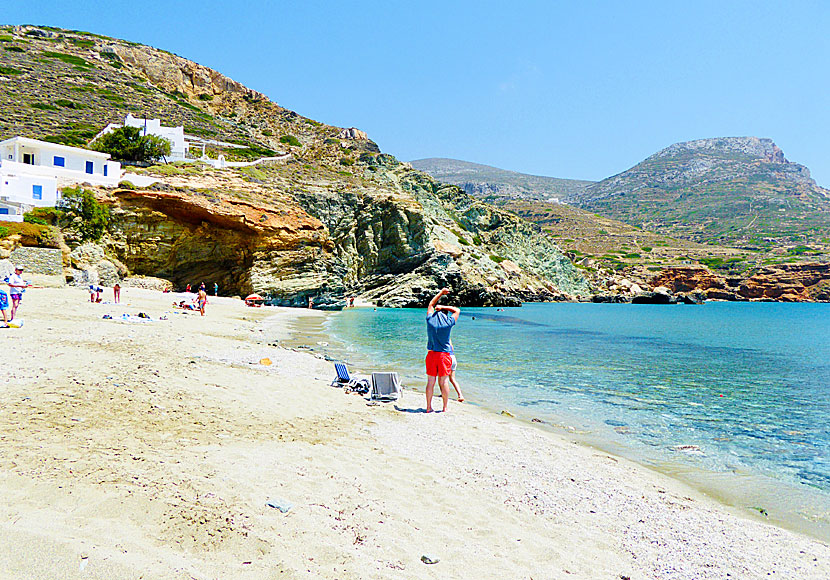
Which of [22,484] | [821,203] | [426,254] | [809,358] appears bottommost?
[809,358]

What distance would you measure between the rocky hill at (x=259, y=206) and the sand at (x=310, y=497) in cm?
3012

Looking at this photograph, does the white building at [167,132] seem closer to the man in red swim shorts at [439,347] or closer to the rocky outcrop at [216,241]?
the rocky outcrop at [216,241]

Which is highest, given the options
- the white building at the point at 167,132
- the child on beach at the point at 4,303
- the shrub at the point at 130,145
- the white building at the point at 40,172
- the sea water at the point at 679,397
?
the white building at the point at 167,132

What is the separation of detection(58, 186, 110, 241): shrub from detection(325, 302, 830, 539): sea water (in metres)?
23.3

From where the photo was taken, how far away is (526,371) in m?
15.5

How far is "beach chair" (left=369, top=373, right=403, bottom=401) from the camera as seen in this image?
30.6 ft

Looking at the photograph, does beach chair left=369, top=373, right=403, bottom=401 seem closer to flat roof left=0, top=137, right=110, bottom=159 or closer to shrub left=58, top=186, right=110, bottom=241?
shrub left=58, top=186, right=110, bottom=241

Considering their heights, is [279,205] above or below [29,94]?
below

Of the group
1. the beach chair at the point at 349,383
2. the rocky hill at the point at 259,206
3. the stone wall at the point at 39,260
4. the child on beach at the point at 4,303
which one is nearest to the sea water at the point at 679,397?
the beach chair at the point at 349,383

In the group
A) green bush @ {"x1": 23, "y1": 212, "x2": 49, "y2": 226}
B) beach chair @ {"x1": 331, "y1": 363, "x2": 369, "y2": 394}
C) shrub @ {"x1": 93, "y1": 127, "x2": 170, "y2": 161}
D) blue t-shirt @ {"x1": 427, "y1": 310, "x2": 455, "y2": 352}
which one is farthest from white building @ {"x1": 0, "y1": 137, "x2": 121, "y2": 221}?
blue t-shirt @ {"x1": 427, "y1": 310, "x2": 455, "y2": 352}

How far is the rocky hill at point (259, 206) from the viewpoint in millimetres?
39906

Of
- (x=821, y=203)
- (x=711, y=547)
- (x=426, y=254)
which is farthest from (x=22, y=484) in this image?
(x=821, y=203)

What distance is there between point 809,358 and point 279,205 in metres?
42.2

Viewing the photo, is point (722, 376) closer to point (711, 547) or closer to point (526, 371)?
point (526, 371)
